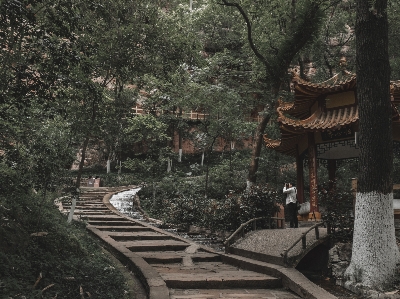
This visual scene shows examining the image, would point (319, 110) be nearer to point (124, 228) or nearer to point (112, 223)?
point (124, 228)

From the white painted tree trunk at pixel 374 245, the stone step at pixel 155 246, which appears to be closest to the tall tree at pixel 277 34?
the stone step at pixel 155 246

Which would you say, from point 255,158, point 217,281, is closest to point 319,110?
point 255,158

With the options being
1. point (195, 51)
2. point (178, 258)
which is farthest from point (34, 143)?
point (195, 51)

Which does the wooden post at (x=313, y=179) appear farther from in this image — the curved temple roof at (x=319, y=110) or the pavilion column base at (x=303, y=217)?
the pavilion column base at (x=303, y=217)

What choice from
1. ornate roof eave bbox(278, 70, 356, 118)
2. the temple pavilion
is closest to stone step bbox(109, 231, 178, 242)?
the temple pavilion

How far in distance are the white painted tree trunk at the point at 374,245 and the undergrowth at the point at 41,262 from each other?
3759mm

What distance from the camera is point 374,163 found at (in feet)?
19.8

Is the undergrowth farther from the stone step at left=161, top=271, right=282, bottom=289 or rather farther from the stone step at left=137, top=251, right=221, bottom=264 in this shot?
the stone step at left=137, top=251, right=221, bottom=264

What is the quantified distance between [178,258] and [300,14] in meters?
9.84

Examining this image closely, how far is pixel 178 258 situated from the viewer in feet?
26.3

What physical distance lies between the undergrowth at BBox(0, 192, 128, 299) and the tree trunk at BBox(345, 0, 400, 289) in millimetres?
3839

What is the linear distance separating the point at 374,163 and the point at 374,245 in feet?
4.33

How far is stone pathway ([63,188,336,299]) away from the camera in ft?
18.2

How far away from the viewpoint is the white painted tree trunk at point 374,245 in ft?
18.9
